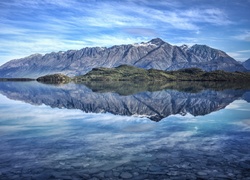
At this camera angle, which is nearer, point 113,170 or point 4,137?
point 113,170

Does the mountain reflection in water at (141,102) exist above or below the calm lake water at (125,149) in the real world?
above

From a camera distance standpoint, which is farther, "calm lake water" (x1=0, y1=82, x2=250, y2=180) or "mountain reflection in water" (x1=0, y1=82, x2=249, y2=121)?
"mountain reflection in water" (x1=0, y1=82, x2=249, y2=121)

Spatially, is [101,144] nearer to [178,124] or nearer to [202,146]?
[202,146]

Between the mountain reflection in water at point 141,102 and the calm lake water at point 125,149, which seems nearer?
the calm lake water at point 125,149

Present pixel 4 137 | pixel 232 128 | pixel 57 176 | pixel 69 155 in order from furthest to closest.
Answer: pixel 232 128
pixel 4 137
pixel 69 155
pixel 57 176

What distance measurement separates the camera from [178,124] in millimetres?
38156

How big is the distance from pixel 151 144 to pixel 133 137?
12.0 ft

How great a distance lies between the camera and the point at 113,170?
1897 cm

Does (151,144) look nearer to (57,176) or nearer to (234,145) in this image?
(234,145)

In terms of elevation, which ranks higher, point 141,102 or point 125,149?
point 141,102

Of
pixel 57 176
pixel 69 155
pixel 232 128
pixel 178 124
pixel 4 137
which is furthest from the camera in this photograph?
pixel 178 124

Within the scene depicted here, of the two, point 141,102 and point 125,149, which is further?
point 141,102

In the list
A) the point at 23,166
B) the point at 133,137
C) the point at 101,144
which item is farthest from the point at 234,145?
the point at 23,166

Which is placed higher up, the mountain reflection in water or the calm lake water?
the mountain reflection in water
